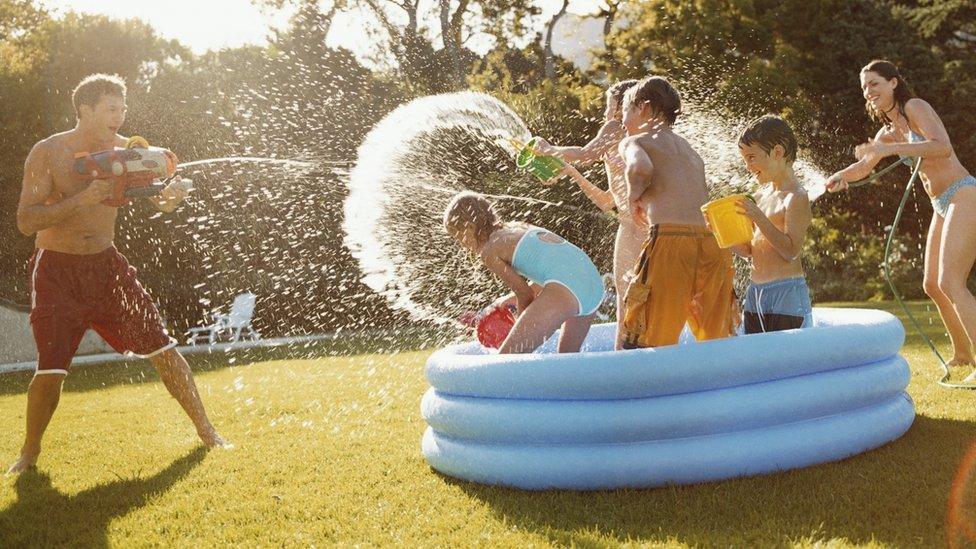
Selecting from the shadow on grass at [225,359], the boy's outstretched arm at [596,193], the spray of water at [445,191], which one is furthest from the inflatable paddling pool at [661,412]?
the spray of water at [445,191]

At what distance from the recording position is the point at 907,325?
13.0 metres

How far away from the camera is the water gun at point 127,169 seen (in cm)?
506

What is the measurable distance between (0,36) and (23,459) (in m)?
23.9

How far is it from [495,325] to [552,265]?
794 millimetres

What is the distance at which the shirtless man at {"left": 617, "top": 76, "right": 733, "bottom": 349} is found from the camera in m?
4.29

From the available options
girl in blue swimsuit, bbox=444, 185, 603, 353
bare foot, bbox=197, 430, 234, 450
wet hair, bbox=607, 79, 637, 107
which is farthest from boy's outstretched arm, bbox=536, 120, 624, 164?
bare foot, bbox=197, 430, 234, 450

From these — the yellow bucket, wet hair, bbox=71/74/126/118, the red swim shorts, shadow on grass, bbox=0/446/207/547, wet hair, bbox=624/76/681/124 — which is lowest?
shadow on grass, bbox=0/446/207/547

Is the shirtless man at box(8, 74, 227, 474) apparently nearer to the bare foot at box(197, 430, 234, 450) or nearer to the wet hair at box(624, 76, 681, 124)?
the bare foot at box(197, 430, 234, 450)

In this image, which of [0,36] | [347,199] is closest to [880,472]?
[347,199]

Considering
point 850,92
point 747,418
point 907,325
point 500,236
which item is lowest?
point 907,325

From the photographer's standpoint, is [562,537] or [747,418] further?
[747,418]

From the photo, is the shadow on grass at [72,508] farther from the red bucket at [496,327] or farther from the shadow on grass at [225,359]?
the shadow on grass at [225,359]

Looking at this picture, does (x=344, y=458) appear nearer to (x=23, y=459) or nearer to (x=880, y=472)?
(x=23, y=459)

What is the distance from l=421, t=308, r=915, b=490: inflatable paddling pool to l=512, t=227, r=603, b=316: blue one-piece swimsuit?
31.4 inches
